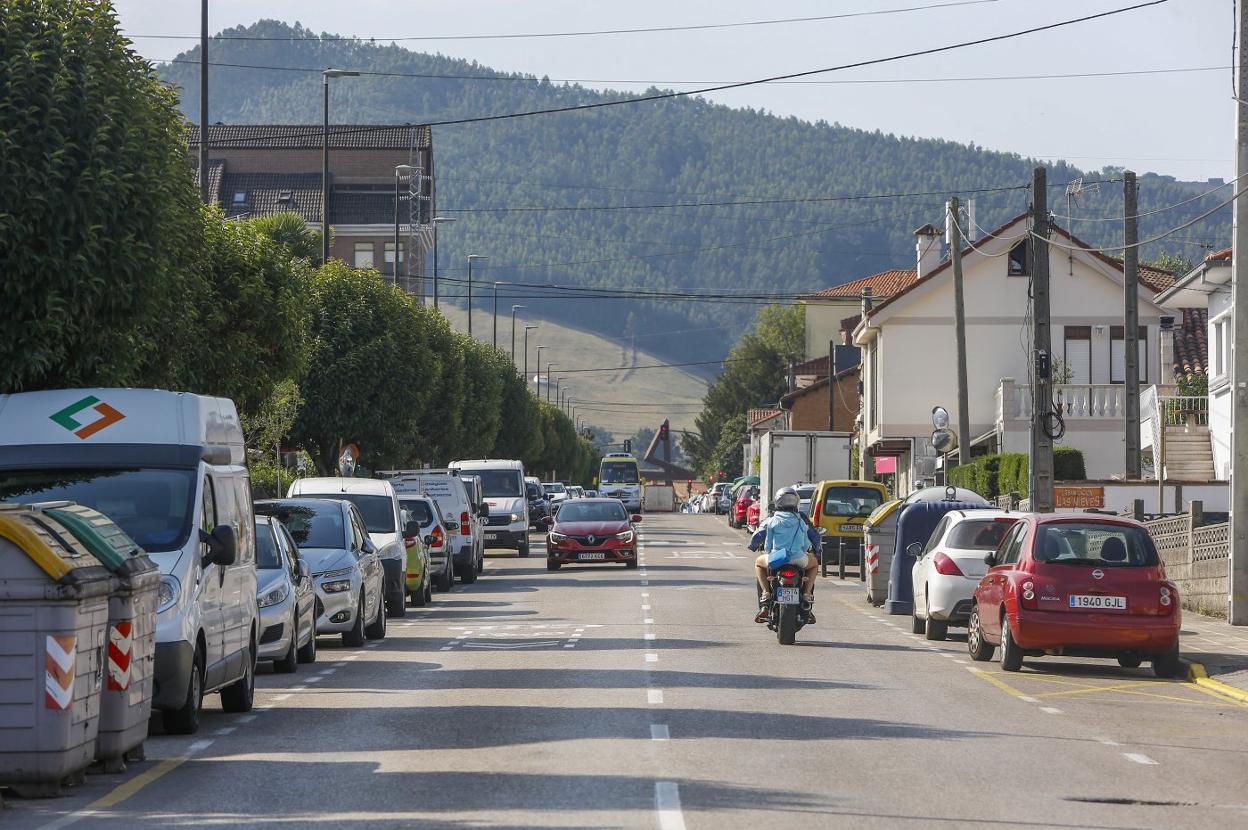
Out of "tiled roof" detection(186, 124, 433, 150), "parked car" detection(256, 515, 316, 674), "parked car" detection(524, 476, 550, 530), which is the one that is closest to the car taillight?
"parked car" detection(256, 515, 316, 674)

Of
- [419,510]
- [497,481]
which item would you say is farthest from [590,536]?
[497,481]

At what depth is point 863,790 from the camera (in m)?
10.9

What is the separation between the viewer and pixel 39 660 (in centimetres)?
1057

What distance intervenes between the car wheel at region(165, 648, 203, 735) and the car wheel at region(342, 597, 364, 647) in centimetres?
852

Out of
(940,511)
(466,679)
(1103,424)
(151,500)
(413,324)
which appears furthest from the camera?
(1103,424)

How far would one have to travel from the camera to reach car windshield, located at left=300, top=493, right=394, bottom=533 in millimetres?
28594

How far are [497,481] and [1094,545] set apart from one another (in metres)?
32.4

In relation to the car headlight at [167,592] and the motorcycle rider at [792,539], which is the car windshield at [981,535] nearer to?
the motorcycle rider at [792,539]

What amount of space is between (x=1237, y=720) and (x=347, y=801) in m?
8.20

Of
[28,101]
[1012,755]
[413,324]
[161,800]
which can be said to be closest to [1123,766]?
[1012,755]

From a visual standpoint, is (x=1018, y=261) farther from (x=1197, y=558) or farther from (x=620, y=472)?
(x=620, y=472)

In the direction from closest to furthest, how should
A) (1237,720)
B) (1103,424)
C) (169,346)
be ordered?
(1237,720), (169,346), (1103,424)

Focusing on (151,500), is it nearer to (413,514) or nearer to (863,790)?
(863,790)

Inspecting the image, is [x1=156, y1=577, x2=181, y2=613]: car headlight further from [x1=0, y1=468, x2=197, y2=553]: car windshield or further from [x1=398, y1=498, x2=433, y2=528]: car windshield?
[x1=398, y1=498, x2=433, y2=528]: car windshield
